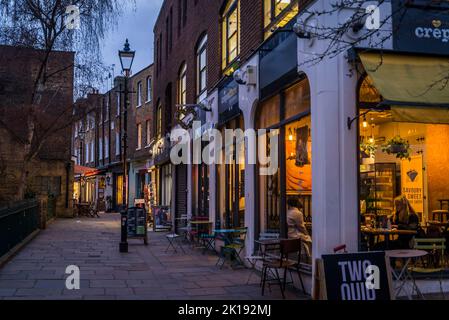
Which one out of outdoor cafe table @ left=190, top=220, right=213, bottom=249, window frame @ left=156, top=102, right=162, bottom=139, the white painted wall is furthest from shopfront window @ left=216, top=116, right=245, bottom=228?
window frame @ left=156, top=102, right=162, bottom=139

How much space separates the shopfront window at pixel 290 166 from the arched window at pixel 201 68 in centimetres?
700

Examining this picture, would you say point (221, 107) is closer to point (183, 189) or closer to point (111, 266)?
point (111, 266)

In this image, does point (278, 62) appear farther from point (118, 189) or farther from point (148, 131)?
point (118, 189)

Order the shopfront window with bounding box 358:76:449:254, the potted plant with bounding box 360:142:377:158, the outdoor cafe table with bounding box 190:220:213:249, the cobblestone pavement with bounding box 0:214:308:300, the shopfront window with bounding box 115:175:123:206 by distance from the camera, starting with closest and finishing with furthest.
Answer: the cobblestone pavement with bounding box 0:214:308:300, the shopfront window with bounding box 358:76:449:254, the potted plant with bounding box 360:142:377:158, the outdoor cafe table with bounding box 190:220:213:249, the shopfront window with bounding box 115:175:123:206

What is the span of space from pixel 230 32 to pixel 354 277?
9.62 meters

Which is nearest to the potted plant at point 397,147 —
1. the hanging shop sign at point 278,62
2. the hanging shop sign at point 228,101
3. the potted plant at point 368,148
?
the potted plant at point 368,148

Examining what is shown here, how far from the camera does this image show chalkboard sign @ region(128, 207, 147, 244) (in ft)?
56.5

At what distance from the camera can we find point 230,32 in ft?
49.0

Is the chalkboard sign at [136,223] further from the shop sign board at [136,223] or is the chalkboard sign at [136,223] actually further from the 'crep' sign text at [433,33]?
the 'crep' sign text at [433,33]

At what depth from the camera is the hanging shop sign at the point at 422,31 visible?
834cm

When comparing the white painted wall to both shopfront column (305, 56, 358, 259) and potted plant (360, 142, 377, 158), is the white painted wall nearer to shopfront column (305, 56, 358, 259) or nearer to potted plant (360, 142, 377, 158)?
shopfront column (305, 56, 358, 259)

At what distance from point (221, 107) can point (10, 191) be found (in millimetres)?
16327

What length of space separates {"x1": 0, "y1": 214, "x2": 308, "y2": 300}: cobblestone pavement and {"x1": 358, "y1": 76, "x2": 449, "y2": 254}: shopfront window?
2.73m
